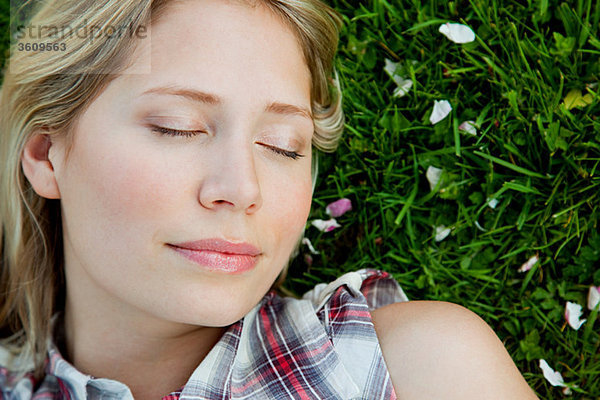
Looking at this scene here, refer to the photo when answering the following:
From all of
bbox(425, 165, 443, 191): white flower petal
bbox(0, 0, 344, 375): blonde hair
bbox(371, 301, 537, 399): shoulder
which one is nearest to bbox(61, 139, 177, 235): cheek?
bbox(0, 0, 344, 375): blonde hair

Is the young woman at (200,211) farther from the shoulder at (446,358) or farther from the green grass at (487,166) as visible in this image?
the green grass at (487,166)

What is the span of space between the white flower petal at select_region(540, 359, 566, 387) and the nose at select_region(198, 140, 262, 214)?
1.46 m

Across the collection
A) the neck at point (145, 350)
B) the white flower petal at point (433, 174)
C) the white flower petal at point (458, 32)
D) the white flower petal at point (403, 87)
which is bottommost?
the neck at point (145, 350)

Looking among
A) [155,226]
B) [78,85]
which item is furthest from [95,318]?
[78,85]

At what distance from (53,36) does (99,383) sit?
1357mm

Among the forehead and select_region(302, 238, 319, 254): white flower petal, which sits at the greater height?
the forehead

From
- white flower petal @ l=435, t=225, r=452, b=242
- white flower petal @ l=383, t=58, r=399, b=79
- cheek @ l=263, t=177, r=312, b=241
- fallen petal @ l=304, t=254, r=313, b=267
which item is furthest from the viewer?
fallen petal @ l=304, t=254, r=313, b=267

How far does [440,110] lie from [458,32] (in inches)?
13.4

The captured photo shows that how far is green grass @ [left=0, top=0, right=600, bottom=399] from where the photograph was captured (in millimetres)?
2586

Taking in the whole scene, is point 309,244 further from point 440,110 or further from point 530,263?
point 530,263

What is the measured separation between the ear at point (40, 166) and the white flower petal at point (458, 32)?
1691mm

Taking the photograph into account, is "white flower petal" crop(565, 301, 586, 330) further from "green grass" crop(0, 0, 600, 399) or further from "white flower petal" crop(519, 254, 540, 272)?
"white flower petal" crop(519, 254, 540, 272)

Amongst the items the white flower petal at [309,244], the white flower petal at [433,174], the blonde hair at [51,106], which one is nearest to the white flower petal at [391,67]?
the blonde hair at [51,106]

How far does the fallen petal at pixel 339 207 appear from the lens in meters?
2.97
